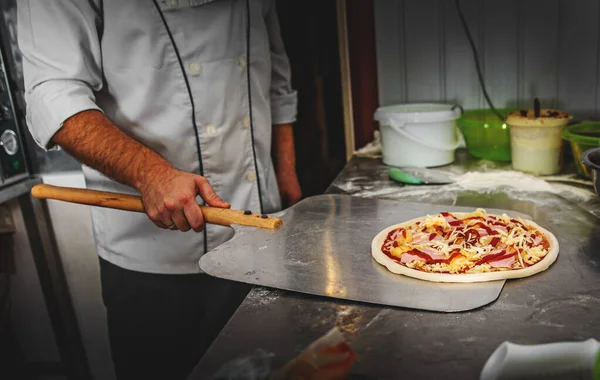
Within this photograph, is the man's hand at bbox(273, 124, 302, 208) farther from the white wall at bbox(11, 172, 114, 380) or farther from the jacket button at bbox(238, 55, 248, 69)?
the white wall at bbox(11, 172, 114, 380)

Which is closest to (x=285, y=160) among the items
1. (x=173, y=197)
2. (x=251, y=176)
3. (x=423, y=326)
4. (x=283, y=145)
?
(x=283, y=145)

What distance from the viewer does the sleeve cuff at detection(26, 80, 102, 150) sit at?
1336 mm

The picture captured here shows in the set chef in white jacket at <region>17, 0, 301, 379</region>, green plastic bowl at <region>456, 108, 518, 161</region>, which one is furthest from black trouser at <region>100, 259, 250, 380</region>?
green plastic bowl at <region>456, 108, 518, 161</region>

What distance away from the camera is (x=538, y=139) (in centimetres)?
179

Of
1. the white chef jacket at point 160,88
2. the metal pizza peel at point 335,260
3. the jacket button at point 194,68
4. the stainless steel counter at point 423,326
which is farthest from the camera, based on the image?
the jacket button at point 194,68

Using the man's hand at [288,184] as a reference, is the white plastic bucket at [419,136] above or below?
above

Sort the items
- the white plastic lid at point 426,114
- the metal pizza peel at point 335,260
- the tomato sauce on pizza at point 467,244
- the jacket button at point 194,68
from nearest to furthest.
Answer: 1. the metal pizza peel at point 335,260
2. the tomato sauce on pizza at point 467,244
3. the jacket button at point 194,68
4. the white plastic lid at point 426,114

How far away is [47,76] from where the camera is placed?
137cm

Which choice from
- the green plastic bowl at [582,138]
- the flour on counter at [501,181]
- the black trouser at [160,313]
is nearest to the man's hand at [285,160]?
the black trouser at [160,313]

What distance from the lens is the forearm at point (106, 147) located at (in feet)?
4.38

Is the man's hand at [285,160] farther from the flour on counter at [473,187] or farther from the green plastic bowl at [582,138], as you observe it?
the green plastic bowl at [582,138]

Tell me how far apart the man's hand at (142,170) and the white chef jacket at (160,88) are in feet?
0.15

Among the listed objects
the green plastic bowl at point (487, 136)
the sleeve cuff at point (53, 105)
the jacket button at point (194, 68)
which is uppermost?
the jacket button at point (194, 68)

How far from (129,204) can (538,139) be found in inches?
51.8
